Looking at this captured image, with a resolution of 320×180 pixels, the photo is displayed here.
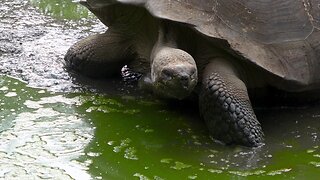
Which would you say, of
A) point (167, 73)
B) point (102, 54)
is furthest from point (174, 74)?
point (102, 54)

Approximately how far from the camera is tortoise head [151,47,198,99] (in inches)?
151

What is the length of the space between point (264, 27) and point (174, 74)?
0.92 m

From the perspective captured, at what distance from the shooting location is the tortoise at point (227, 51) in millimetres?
4047

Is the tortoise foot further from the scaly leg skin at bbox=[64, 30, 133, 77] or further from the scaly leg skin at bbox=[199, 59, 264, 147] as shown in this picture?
the scaly leg skin at bbox=[64, 30, 133, 77]

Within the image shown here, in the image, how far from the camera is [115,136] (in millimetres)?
4219

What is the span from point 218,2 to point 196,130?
857 mm

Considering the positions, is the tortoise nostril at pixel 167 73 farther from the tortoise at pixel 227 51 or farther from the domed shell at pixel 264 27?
the domed shell at pixel 264 27

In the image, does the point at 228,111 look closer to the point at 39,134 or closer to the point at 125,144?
the point at 125,144

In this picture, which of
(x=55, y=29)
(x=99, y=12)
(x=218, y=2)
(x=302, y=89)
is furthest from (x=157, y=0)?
(x=55, y=29)

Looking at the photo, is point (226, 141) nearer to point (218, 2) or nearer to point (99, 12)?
point (218, 2)

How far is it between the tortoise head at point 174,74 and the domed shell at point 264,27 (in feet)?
0.96

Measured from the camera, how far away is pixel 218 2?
4328mm

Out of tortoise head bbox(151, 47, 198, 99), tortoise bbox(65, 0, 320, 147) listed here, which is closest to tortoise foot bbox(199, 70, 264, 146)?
tortoise bbox(65, 0, 320, 147)

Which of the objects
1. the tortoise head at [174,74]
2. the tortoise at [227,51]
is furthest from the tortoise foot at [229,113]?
the tortoise head at [174,74]
